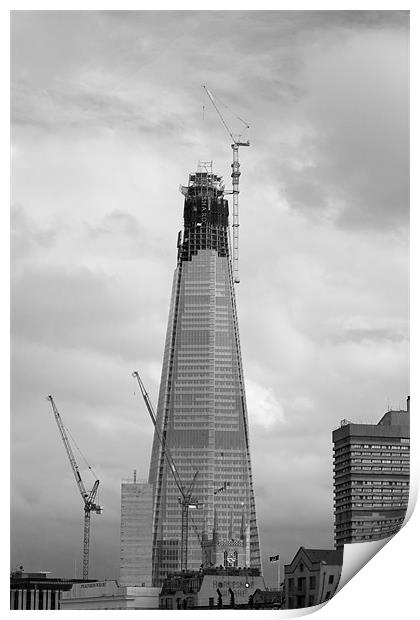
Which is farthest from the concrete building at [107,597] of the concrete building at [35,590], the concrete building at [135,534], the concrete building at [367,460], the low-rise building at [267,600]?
the concrete building at [135,534]

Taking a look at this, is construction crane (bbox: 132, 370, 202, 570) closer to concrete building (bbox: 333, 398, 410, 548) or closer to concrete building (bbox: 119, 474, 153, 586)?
concrete building (bbox: 119, 474, 153, 586)

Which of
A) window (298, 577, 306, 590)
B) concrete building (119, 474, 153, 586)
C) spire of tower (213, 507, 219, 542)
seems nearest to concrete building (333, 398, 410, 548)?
window (298, 577, 306, 590)

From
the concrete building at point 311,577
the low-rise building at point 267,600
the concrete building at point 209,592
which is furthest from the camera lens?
the concrete building at point 209,592

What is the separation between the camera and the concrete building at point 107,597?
45.4 feet

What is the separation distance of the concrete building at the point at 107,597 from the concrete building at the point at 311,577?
4.28 meters

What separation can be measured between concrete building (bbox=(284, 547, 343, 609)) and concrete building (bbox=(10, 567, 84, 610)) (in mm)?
2593

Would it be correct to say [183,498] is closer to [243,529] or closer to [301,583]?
[243,529]

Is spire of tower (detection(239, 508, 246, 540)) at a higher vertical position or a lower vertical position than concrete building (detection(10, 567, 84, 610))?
lower

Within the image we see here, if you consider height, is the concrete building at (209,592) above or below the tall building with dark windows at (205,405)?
below

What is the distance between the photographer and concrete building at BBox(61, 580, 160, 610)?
13828 millimetres

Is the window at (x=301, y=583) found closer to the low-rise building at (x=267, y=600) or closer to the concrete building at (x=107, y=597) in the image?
the low-rise building at (x=267, y=600)
